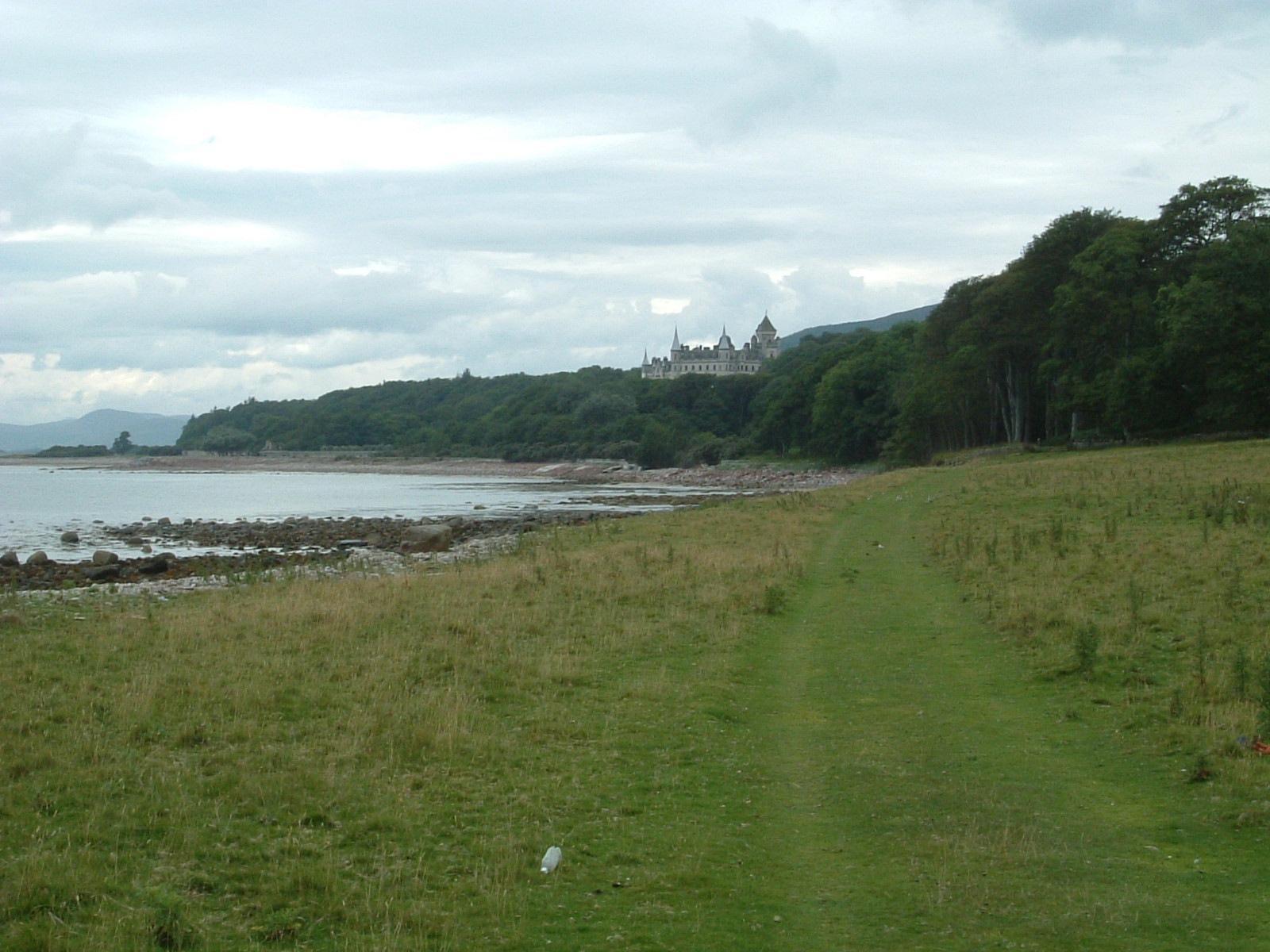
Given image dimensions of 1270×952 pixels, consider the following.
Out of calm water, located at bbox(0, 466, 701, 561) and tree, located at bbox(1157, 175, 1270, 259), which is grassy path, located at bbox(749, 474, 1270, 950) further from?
tree, located at bbox(1157, 175, 1270, 259)

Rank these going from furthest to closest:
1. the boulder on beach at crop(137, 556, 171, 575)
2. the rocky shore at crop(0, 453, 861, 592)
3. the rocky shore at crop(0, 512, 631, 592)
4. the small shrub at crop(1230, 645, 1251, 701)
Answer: the boulder on beach at crop(137, 556, 171, 575) < the rocky shore at crop(0, 512, 631, 592) < the rocky shore at crop(0, 453, 861, 592) < the small shrub at crop(1230, 645, 1251, 701)

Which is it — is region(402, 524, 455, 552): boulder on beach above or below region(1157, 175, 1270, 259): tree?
below

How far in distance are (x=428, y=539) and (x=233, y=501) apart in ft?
162

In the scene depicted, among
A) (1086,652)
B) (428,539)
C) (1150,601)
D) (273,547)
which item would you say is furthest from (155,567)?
(1086,652)

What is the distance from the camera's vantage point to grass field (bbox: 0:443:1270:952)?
20.0ft

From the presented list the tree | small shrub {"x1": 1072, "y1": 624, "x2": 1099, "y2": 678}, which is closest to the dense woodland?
the tree

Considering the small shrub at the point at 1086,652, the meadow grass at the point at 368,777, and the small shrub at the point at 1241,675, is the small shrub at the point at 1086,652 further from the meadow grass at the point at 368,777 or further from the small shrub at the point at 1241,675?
the meadow grass at the point at 368,777

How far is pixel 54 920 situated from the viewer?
5688 millimetres

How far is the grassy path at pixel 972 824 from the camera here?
601 cm

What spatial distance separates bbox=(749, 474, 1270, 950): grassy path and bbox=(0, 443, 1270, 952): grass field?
32 mm

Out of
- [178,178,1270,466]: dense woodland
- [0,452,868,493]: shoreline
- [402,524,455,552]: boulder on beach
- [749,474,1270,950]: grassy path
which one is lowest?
[749,474,1270,950]: grassy path

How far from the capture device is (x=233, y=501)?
262 feet

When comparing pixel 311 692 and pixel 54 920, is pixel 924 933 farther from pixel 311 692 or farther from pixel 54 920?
pixel 311 692

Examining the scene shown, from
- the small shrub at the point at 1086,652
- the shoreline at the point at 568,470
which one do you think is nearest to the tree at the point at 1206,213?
the shoreline at the point at 568,470
